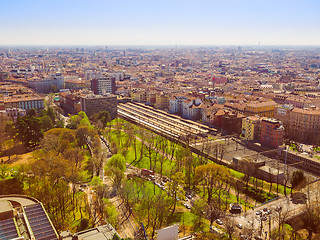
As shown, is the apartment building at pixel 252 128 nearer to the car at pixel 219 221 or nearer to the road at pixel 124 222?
the car at pixel 219 221

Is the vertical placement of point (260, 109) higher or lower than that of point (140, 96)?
higher

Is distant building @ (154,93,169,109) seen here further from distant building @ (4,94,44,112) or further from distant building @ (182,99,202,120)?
distant building @ (4,94,44,112)

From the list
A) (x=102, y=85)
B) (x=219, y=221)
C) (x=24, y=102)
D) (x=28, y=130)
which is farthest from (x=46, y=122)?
(x=102, y=85)

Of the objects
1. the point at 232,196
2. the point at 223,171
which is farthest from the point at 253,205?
the point at 223,171

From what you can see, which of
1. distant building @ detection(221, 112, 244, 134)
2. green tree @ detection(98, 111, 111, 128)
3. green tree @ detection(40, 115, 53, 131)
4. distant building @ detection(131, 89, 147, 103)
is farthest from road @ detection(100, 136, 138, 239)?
distant building @ detection(131, 89, 147, 103)

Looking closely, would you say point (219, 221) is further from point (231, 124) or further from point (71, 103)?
point (71, 103)

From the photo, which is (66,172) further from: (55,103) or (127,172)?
(55,103)
